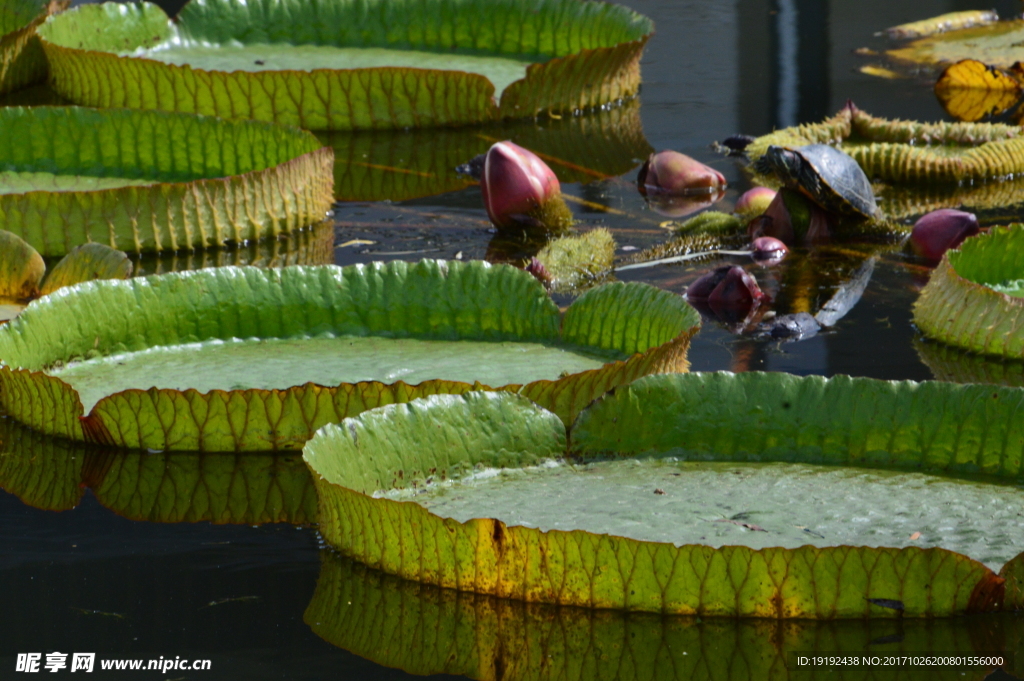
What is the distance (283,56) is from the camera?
279 inches

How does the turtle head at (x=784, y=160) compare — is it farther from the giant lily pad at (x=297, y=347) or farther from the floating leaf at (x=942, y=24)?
the floating leaf at (x=942, y=24)

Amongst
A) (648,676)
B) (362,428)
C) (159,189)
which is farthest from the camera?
(159,189)

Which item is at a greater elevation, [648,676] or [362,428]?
[362,428]

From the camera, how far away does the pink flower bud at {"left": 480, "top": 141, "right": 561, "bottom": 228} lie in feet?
15.3

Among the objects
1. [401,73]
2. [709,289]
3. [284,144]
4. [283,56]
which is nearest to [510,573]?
[709,289]

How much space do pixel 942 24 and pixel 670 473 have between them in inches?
287

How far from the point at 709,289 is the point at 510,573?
77.5 inches

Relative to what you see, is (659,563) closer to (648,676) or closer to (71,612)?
(648,676)

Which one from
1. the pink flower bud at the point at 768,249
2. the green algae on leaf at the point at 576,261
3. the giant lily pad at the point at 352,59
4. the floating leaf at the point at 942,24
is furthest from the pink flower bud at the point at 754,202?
the floating leaf at the point at 942,24

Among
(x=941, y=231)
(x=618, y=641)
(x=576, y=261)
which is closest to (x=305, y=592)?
(x=618, y=641)

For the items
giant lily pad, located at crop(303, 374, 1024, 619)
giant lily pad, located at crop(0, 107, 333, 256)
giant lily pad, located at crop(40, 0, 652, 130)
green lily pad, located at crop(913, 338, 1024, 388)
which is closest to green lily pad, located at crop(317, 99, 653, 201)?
giant lily pad, located at crop(40, 0, 652, 130)

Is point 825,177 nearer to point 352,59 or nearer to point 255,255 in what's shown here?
point 255,255

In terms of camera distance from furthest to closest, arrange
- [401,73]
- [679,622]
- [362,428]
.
Result: [401,73], [362,428], [679,622]

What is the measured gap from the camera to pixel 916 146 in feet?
18.9
